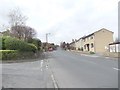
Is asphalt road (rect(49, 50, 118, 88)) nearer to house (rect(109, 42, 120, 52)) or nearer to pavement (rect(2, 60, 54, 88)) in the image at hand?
pavement (rect(2, 60, 54, 88))

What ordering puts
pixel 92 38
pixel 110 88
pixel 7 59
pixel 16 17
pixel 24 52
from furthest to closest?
pixel 92 38, pixel 16 17, pixel 24 52, pixel 7 59, pixel 110 88

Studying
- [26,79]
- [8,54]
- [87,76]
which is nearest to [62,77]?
[87,76]

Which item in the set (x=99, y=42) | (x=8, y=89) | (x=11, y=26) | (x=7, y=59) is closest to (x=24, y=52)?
(x=7, y=59)

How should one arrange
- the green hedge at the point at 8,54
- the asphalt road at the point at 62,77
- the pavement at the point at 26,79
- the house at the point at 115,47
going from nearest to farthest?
the asphalt road at the point at 62,77
the pavement at the point at 26,79
the green hedge at the point at 8,54
the house at the point at 115,47

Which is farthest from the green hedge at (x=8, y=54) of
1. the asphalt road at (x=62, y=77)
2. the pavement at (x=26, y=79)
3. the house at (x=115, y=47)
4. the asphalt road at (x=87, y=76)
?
the house at (x=115, y=47)

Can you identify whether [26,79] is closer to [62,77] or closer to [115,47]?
[62,77]

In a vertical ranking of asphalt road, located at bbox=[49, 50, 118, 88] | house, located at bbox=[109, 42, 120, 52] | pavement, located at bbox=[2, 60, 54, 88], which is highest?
house, located at bbox=[109, 42, 120, 52]

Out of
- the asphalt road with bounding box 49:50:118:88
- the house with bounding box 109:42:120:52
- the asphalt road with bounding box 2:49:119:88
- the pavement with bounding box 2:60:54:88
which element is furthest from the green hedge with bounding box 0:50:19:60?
the house with bounding box 109:42:120:52

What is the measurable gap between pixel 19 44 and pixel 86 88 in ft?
121

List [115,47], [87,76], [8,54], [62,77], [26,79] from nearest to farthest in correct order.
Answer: [26,79]
[87,76]
[62,77]
[8,54]
[115,47]

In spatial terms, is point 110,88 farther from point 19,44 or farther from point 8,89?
point 19,44

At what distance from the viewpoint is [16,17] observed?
225 feet

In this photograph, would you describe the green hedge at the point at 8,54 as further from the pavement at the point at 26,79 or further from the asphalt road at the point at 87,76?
the pavement at the point at 26,79

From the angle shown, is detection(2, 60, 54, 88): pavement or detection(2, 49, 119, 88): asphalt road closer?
detection(2, 49, 119, 88): asphalt road
